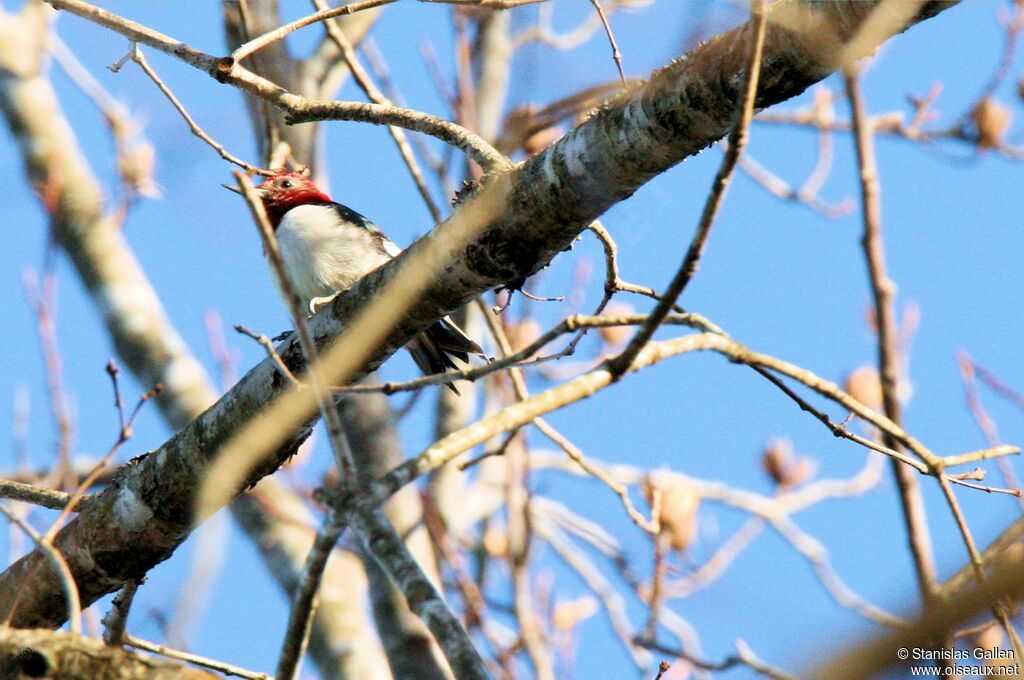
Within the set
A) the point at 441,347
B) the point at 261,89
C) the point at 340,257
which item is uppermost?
the point at 340,257

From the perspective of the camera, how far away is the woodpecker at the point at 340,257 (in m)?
4.47

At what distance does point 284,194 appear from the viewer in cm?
552

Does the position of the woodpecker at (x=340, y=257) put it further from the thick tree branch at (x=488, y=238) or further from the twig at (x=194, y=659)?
the twig at (x=194, y=659)

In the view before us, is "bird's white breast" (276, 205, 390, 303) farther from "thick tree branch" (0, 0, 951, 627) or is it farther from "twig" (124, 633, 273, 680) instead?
"twig" (124, 633, 273, 680)

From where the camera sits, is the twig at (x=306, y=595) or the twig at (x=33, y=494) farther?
the twig at (x=33, y=494)

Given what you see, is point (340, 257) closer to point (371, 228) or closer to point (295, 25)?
point (371, 228)

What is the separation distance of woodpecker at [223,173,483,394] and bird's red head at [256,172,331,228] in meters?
0.34

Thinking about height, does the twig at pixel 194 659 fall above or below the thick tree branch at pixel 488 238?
below

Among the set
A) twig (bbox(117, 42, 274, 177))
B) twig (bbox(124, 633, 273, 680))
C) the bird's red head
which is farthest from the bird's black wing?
twig (bbox(124, 633, 273, 680))

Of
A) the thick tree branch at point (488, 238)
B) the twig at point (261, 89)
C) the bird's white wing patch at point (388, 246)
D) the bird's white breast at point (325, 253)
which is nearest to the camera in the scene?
the thick tree branch at point (488, 238)

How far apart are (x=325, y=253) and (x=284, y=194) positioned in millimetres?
939

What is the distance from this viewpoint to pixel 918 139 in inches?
223

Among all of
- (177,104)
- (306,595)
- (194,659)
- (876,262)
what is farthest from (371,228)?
(306,595)

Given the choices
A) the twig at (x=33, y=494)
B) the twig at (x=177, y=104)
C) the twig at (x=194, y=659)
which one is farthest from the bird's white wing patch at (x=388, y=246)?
the twig at (x=194, y=659)
